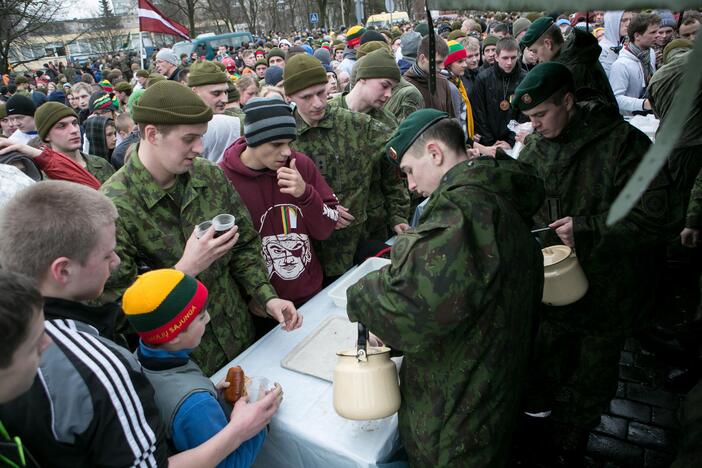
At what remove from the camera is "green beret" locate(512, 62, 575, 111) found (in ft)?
7.79

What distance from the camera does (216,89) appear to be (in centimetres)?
448

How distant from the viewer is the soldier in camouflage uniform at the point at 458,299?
1462mm

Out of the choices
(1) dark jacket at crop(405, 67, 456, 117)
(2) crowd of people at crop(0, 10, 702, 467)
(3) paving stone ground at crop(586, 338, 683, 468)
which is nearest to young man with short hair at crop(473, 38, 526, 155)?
(1) dark jacket at crop(405, 67, 456, 117)

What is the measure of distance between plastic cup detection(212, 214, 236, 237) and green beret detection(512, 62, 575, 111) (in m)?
1.57

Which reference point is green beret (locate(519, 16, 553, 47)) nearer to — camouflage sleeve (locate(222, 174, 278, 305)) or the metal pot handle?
camouflage sleeve (locate(222, 174, 278, 305))

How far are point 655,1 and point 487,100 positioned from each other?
5741mm

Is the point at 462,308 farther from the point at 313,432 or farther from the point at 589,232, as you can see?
the point at 589,232

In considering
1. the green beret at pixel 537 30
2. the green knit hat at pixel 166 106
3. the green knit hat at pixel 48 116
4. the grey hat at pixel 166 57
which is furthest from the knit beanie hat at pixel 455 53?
the grey hat at pixel 166 57

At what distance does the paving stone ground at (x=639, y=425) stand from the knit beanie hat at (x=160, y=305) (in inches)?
94.6

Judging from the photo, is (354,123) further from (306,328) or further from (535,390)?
(535,390)

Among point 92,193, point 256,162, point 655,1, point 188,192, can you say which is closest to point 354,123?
point 256,162

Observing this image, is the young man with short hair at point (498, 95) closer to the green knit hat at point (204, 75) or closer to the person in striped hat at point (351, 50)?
the person in striped hat at point (351, 50)

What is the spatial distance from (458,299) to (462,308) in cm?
4

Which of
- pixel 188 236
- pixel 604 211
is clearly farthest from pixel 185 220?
pixel 604 211
